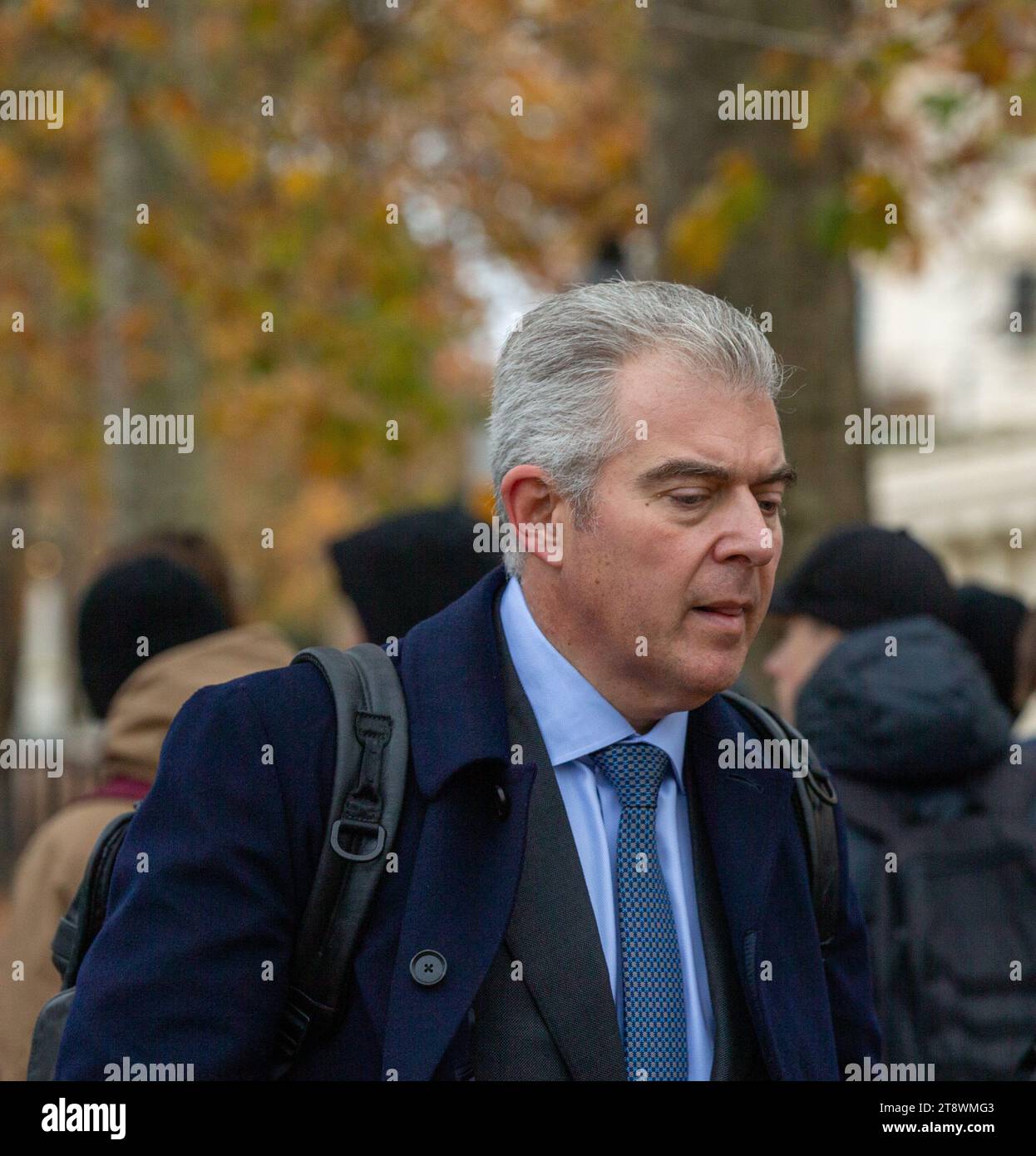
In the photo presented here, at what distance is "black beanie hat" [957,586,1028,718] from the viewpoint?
507 centimetres

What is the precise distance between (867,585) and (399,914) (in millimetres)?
2315

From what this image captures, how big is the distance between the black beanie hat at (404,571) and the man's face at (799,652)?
2.68ft

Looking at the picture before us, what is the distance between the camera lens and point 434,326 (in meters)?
14.7

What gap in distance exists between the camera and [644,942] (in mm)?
2625

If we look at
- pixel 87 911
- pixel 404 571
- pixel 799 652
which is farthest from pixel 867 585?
pixel 87 911

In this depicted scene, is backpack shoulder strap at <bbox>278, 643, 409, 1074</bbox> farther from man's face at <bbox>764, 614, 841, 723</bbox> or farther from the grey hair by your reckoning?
man's face at <bbox>764, 614, 841, 723</bbox>

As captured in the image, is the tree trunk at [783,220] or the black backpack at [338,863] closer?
the black backpack at [338,863]

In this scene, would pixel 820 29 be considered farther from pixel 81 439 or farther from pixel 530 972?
pixel 81 439

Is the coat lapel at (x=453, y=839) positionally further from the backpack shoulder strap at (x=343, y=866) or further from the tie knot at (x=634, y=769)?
the tie knot at (x=634, y=769)

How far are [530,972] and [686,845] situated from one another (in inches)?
15.0

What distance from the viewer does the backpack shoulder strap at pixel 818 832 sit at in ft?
9.49

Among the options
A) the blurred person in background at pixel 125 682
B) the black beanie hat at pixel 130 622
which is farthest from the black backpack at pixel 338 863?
the black beanie hat at pixel 130 622
